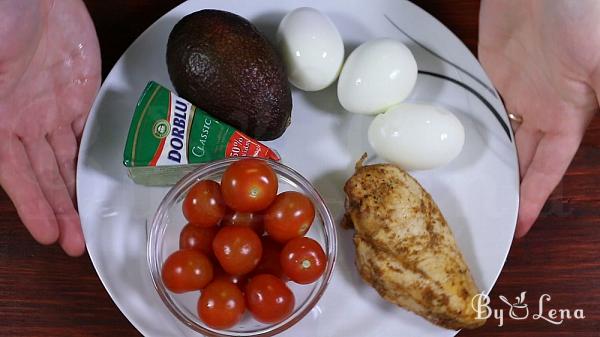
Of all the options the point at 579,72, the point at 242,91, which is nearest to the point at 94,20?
the point at 242,91

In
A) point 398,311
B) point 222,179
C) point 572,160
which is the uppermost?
point 222,179

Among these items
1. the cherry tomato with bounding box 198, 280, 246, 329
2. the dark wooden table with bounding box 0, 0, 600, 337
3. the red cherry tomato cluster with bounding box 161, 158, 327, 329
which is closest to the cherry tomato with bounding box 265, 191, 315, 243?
the red cherry tomato cluster with bounding box 161, 158, 327, 329

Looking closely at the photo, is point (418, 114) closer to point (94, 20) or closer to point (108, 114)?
point (108, 114)

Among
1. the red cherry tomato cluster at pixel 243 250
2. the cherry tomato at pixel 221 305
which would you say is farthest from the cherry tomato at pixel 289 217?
the cherry tomato at pixel 221 305

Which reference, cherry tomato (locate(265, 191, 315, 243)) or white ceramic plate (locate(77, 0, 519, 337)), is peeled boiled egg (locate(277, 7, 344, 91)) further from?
cherry tomato (locate(265, 191, 315, 243))

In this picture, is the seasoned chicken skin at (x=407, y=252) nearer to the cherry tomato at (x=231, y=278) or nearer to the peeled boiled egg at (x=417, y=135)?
the peeled boiled egg at (x=417, y=135)

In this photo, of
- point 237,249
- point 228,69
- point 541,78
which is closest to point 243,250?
point 237,249
